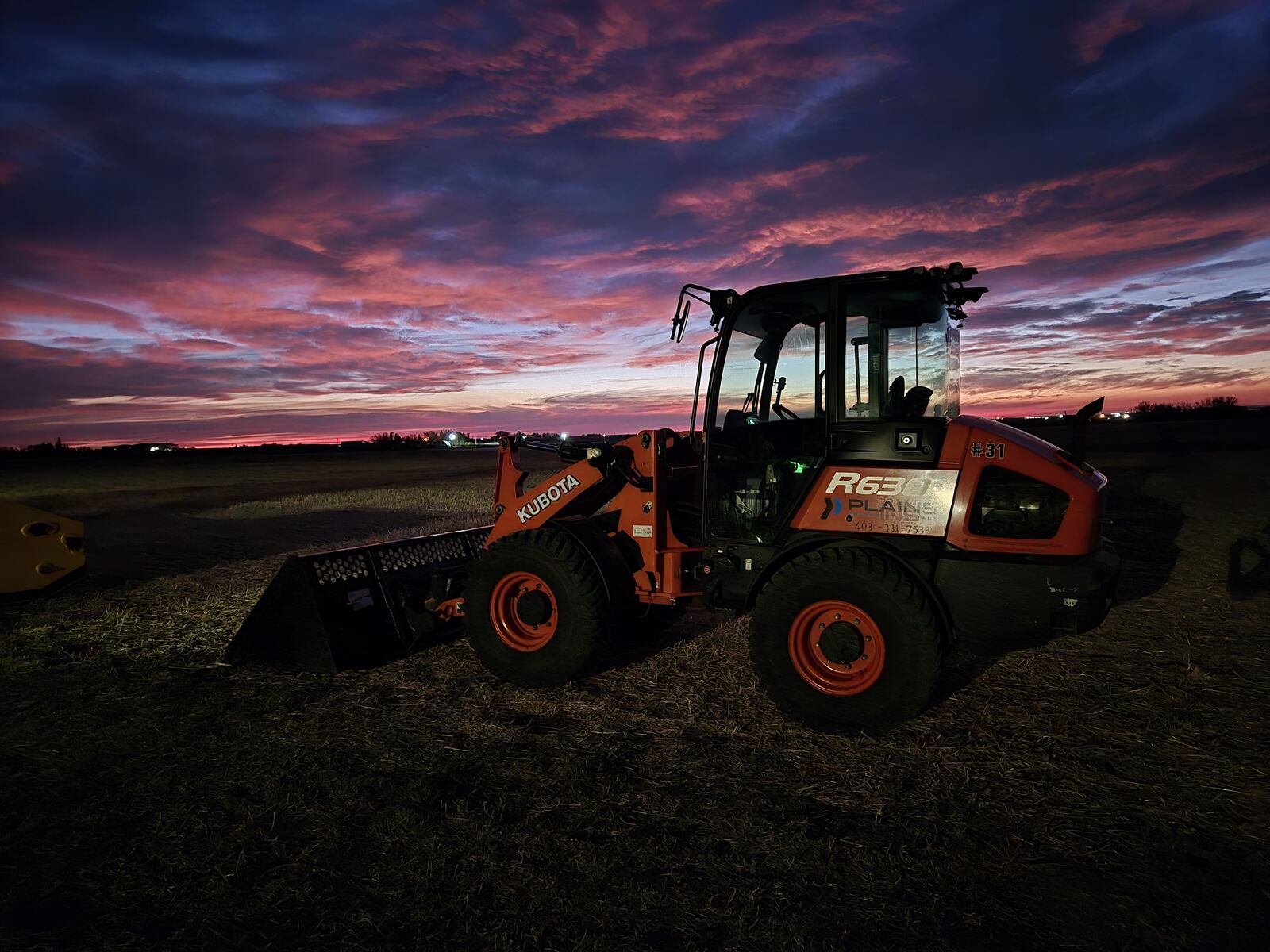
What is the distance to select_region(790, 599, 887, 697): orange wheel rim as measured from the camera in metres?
4.32

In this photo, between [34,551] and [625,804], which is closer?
[625,804]

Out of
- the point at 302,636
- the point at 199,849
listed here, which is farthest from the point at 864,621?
the point at 302,636

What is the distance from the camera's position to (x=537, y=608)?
5.23 meters

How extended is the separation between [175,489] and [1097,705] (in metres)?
28.2

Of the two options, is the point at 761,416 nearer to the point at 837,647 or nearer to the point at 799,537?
the point at 799,537

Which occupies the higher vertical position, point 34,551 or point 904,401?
point 904,401

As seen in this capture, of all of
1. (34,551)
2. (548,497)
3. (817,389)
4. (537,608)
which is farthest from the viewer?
(34,551)

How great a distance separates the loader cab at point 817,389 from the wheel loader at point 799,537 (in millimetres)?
13

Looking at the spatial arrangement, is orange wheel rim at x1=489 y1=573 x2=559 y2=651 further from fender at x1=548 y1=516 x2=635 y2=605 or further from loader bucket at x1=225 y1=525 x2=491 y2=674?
loader bucket at x1=225 y1=525 x2=491 y2=674

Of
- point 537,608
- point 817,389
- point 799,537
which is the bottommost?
point 537,608

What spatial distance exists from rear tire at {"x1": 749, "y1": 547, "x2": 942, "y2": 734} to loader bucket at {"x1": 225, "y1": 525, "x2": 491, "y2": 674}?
2835 millimetres

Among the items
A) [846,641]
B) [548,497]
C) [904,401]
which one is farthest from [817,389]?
[548,497]

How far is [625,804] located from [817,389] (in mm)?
2879

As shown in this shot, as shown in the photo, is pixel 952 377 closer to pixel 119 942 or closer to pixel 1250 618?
pixel 1250 618
